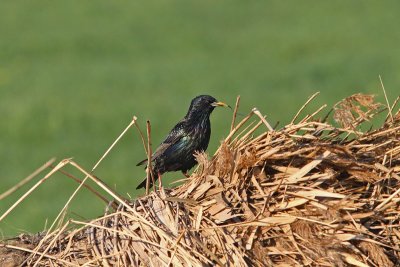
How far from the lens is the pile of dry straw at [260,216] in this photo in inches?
234

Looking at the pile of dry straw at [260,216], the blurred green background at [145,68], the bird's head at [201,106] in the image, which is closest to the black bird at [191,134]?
the bird's head at [201,106]

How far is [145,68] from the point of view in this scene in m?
27.8

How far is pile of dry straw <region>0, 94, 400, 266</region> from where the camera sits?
234 inches

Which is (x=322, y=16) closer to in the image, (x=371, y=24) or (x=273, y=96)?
(x=371, y=24)

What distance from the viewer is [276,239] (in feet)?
19.7

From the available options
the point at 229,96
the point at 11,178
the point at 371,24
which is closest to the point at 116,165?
the point at 11,178

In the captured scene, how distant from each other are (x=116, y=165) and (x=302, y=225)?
573 inches

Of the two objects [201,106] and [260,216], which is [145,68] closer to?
[201,106]

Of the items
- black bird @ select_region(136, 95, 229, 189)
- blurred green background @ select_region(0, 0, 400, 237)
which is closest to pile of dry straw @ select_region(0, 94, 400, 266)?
black bird @ select_region(136, 95, 229, 189)

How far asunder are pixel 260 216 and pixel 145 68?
21.9 meters

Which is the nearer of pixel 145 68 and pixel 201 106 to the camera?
pixel 201 106

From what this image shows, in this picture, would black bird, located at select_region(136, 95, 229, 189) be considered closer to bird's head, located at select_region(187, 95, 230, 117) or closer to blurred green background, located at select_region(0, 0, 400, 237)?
bird's head, located at select_region(187, 95, 230, 117)

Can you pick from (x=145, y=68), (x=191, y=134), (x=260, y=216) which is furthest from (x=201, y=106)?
(x=145, y=68)

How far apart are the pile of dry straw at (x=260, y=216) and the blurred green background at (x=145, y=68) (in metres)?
10.7
